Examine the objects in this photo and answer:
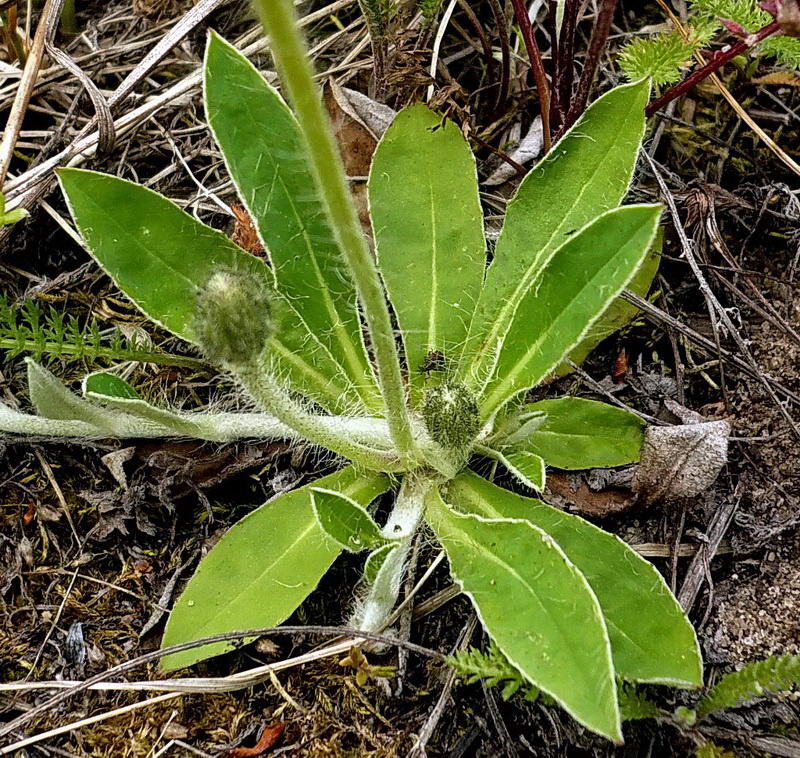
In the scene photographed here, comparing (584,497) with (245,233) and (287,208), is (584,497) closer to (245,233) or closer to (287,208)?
(287,208)

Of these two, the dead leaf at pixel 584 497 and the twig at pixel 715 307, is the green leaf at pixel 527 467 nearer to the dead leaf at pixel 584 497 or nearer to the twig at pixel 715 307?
the dead leaf at pixel 584 497

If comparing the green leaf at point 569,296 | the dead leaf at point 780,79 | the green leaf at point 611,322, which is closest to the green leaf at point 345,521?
the green leaf at point 569,296

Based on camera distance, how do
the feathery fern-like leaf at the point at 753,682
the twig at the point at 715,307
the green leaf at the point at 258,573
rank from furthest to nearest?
the twig at the point at 715,307 < the green leaf at the point at 258,573 < the feathery fern-like leaf at the point at 753,682

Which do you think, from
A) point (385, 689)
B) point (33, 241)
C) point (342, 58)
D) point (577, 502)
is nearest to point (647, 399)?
point (577, 502)

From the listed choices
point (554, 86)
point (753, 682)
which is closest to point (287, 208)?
point (554, 86)

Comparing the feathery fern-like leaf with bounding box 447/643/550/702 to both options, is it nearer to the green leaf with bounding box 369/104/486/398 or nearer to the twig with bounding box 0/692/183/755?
the twig with bounding box 0/692/183/755

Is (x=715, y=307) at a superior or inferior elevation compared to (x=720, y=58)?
inferior

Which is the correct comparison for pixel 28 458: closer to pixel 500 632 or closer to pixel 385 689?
pixel 385 689
